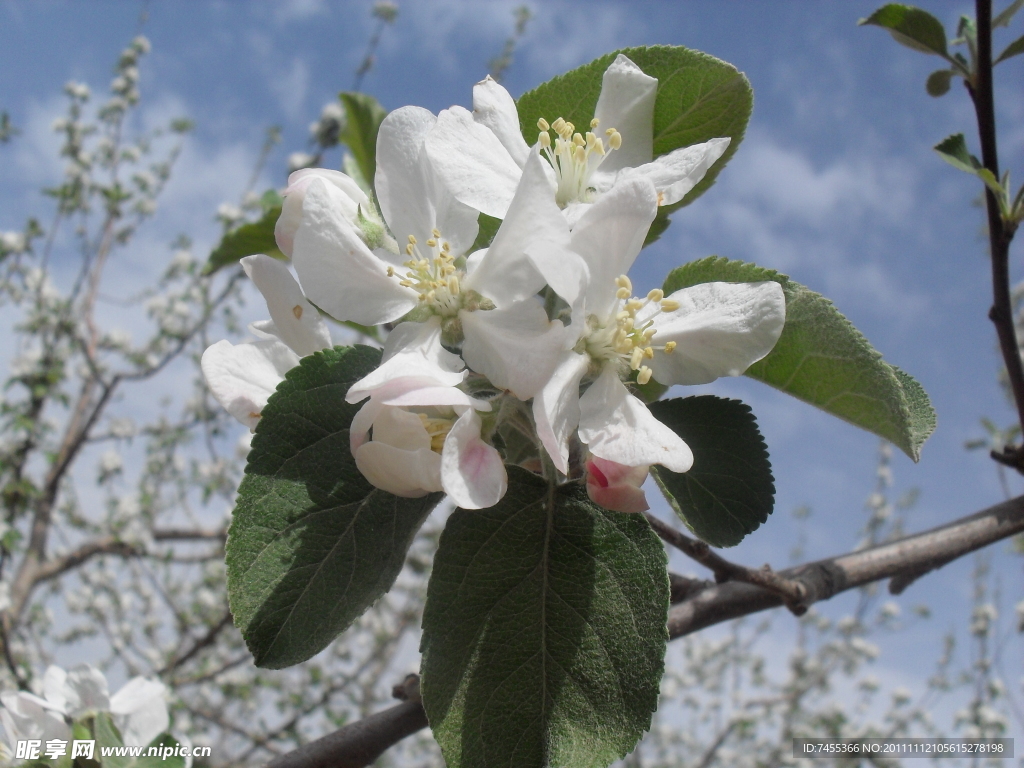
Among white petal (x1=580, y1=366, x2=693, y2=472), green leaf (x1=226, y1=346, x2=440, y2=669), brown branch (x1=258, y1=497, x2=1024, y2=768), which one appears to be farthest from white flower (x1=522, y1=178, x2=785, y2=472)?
brown branch (x1=258, y1=497, x2=1024, y2=768)

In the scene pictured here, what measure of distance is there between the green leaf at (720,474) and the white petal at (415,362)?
0.27 m

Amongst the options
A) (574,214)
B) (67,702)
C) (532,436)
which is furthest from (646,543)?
(67,702)

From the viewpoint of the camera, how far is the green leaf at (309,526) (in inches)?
31.0

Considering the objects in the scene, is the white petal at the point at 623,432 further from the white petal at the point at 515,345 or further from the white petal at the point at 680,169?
the white petal at the point at 680,169

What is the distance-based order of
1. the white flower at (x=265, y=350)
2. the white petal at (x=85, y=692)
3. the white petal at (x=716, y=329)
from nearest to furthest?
the white petal at (x=716, y=329)
the white flower at (x=265, y=350)
the white petal at (x=85, y=692)

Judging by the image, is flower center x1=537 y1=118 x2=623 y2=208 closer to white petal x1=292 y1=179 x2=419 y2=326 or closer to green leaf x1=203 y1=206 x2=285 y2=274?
white petal x1=292 y1=179 x2=419 y2=326

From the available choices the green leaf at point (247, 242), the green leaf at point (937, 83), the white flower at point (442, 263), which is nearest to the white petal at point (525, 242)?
the white flower at point (442, 263)

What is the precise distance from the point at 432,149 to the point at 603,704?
2.09 feet

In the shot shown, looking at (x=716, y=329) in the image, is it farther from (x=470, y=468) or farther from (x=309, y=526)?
(x=309, y=526)

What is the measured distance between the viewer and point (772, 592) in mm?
1275

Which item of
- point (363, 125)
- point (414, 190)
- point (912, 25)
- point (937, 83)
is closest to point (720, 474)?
point (414, 190)

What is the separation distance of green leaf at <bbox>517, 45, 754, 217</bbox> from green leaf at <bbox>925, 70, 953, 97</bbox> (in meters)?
0.79

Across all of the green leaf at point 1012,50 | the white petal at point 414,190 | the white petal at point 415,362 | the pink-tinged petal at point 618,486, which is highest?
the green leaf at point 1012,50

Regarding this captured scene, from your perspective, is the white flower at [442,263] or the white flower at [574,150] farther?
the white flower at [574,150]
